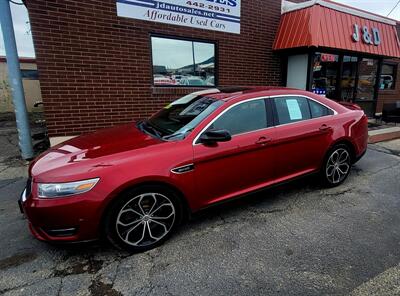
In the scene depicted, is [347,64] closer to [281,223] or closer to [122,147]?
[281,223]

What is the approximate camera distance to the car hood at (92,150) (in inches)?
106

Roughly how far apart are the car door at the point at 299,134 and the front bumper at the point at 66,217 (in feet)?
7.35

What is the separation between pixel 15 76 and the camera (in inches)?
216

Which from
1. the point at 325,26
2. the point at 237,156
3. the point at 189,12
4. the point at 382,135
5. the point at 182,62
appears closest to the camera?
the point at 237,156

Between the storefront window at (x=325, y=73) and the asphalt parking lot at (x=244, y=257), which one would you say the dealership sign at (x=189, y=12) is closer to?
the storefront window at (x=325, y=73)

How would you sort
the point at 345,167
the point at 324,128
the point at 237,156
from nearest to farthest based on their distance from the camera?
1. the point at 237,156
2. the point at 324,128
3. the point at 345,167

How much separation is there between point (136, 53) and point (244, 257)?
16.4ft

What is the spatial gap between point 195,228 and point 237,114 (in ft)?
4.69

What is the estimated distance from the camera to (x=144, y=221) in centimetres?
284

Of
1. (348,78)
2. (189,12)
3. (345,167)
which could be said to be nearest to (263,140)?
(345,167)

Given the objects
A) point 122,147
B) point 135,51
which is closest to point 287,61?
point 135,51

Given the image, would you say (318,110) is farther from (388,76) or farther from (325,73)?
(388,76)

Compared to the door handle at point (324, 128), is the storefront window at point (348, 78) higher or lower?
higher

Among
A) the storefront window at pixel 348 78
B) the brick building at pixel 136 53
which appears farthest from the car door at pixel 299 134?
the storefront window at pixel 348 78
